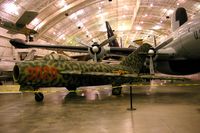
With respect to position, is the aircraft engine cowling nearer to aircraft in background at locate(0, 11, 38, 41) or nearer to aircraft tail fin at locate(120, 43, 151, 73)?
aircraft tail fin at locate(120, 43, 151, 73)

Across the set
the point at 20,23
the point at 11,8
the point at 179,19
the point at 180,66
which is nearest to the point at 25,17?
the point at 20,23

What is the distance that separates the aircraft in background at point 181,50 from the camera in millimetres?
14821

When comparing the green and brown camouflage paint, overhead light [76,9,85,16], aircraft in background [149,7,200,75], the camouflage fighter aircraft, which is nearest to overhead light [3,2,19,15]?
overhead light [76,9,85,16]

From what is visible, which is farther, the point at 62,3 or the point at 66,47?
the point at 62,3

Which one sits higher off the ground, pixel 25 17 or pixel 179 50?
pixel 25 17

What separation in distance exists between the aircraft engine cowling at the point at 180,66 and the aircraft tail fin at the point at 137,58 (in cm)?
388

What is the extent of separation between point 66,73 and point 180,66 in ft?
32.0

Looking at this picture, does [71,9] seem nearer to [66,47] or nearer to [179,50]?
[66,47]

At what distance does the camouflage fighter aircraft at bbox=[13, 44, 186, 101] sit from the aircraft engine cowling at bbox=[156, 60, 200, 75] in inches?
158

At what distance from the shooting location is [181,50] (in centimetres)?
1608

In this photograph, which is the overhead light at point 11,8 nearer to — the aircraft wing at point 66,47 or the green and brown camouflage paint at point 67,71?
the aircraft wing at point 66,47

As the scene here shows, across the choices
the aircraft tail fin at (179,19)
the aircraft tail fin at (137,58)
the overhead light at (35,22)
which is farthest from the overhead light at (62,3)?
the aircraft tail fin at (137,58)

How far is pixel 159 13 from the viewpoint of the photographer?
164 ft

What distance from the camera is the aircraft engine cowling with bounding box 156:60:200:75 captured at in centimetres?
1713
